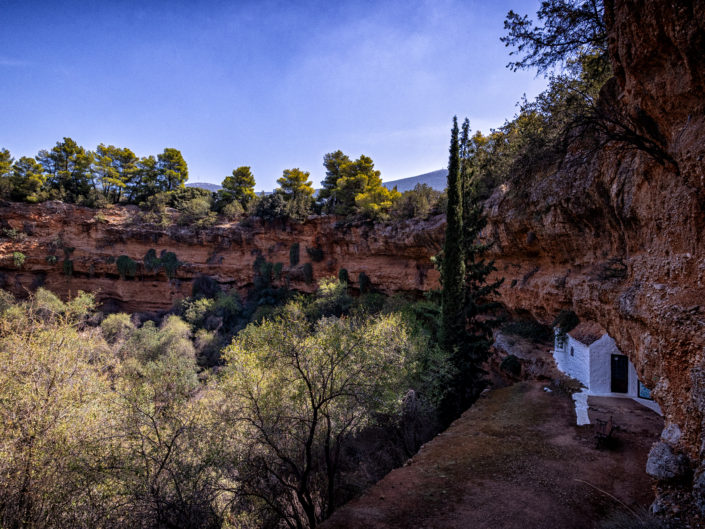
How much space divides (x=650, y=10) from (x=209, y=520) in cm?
1122

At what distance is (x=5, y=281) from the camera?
24500 mm

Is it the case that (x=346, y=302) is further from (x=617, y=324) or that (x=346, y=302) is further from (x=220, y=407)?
(x=617, y=324)

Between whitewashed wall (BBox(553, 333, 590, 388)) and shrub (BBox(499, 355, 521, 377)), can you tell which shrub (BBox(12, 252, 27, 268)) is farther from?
whitewashed wall (BBox(553, 333, 590, 388))

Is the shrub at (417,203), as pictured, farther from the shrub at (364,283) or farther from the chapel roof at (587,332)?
the chapel roof at (587,332)

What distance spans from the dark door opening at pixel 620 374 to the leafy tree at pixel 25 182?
129 ft

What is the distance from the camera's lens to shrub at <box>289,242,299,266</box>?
91.2 feet

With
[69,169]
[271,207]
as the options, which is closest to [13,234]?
[69,169]

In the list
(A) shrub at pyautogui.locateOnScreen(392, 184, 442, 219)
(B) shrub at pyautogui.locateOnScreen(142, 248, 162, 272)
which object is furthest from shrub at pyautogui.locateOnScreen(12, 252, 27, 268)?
(A) shrub at pyautogui.locateOnScreen(392, 184, 442, 219)

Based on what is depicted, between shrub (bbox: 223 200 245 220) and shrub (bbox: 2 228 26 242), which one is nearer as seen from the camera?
shrub (bbox: 2 228 26 242)

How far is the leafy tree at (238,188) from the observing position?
32188 mm

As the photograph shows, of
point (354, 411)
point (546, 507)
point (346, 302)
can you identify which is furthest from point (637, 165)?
point (346, 302)

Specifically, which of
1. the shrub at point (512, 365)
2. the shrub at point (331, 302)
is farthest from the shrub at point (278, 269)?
the shrub at point (512, 365)

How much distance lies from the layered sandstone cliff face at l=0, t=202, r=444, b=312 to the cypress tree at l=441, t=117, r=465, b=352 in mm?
9641

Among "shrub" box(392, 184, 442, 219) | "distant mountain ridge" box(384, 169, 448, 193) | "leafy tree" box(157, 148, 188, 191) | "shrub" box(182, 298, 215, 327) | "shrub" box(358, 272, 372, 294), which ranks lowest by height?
"shrub" box(182, 298, 215, 327)
